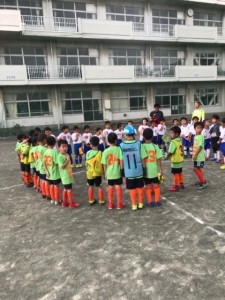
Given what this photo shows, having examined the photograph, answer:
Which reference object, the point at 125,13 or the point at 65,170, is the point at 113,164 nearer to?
the point at 65,170

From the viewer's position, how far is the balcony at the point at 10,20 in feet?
60.1

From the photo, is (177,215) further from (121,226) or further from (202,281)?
(202,281)

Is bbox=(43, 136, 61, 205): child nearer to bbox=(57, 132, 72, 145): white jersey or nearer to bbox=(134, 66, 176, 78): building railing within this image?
bbox=(57, 132, 72, 145): white jersey

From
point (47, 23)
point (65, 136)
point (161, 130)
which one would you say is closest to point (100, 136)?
point (65, 136)

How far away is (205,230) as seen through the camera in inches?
173

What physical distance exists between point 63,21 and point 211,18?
15.8m

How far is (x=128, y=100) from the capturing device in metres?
24.7

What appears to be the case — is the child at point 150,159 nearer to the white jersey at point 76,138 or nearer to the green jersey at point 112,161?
the green jersey at point 112,161

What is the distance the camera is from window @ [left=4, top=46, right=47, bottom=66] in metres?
20.5

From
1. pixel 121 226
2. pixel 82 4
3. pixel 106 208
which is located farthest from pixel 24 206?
pixel 82 4

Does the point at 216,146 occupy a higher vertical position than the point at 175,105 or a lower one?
lower

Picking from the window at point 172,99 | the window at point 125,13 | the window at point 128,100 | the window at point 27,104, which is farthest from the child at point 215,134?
the window at point 125,13

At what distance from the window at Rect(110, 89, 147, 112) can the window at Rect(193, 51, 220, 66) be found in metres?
6.86

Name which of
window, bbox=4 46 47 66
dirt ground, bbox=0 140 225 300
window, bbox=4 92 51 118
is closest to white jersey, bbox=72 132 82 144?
dirt ground, bbox=0 140 225 300
